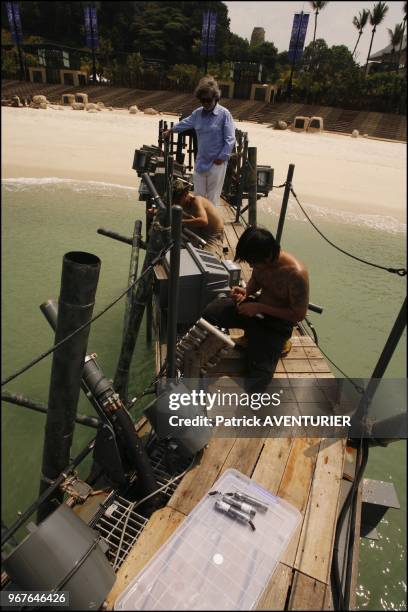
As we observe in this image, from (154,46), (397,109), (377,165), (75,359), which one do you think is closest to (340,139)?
(377,165)

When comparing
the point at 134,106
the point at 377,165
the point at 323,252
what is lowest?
the point at 323,252

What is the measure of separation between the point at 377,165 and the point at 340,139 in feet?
23.0

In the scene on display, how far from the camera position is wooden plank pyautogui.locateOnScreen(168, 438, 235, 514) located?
307 cm

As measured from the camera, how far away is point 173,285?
131 inches

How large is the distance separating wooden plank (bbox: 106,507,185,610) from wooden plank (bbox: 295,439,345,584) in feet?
3.30

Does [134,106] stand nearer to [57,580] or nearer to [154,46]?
[154,46]

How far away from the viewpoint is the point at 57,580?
2283 mm

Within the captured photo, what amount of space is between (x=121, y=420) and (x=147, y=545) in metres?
1.09

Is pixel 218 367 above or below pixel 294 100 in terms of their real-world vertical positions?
below

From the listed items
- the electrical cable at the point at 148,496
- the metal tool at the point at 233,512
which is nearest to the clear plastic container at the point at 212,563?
the metal tool at the point at 233,512

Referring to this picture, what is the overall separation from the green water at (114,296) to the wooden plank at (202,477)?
4257 millimetres

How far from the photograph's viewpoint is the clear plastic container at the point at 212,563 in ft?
7.54

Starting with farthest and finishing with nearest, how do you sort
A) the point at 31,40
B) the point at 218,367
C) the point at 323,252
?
1. the point at 31,40
2. the point at 323,252
3. the point at 218,367

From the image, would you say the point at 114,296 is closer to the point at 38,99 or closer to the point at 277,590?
the point at 277,590
